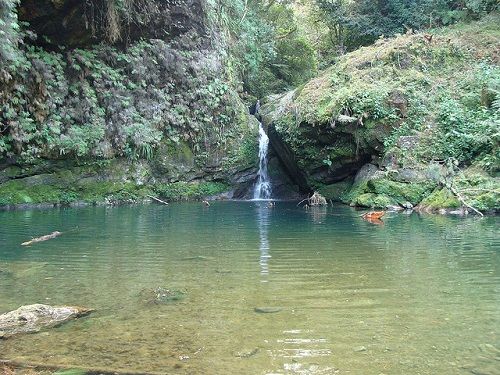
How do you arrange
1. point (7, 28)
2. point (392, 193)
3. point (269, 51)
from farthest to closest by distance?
point (269, 51), point (392, 193), point (7, 28)

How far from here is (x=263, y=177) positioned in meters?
21.8

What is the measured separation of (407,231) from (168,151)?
1238cm

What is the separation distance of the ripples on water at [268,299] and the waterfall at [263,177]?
39.5ft

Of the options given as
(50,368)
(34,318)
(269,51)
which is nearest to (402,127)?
(269,51)

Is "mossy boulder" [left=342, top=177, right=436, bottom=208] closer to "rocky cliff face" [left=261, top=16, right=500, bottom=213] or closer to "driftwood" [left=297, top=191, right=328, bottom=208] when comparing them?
"rocky cliff face" [left=261, top=16, right=500, bottom=213]

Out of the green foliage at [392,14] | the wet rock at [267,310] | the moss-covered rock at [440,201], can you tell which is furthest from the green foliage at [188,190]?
the wet rock at [267,310]

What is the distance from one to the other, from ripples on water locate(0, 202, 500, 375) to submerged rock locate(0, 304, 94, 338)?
149 millimetres

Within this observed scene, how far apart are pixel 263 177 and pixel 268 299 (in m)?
17.1

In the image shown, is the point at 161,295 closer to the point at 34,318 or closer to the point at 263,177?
the point at 34,318

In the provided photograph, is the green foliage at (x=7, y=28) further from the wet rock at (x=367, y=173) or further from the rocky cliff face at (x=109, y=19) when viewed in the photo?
the wet rock at (x=367, y=173)

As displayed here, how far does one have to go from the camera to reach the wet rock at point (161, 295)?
4.73 metres

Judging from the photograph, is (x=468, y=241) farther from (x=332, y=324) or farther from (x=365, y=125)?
(x=365, y=125)

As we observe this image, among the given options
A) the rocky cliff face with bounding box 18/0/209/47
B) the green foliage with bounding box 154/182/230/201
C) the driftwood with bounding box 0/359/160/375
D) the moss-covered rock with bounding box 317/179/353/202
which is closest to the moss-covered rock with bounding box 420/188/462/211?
the moss-covered rock with bounding box 317/179/353/202

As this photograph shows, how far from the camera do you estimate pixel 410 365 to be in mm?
3176
